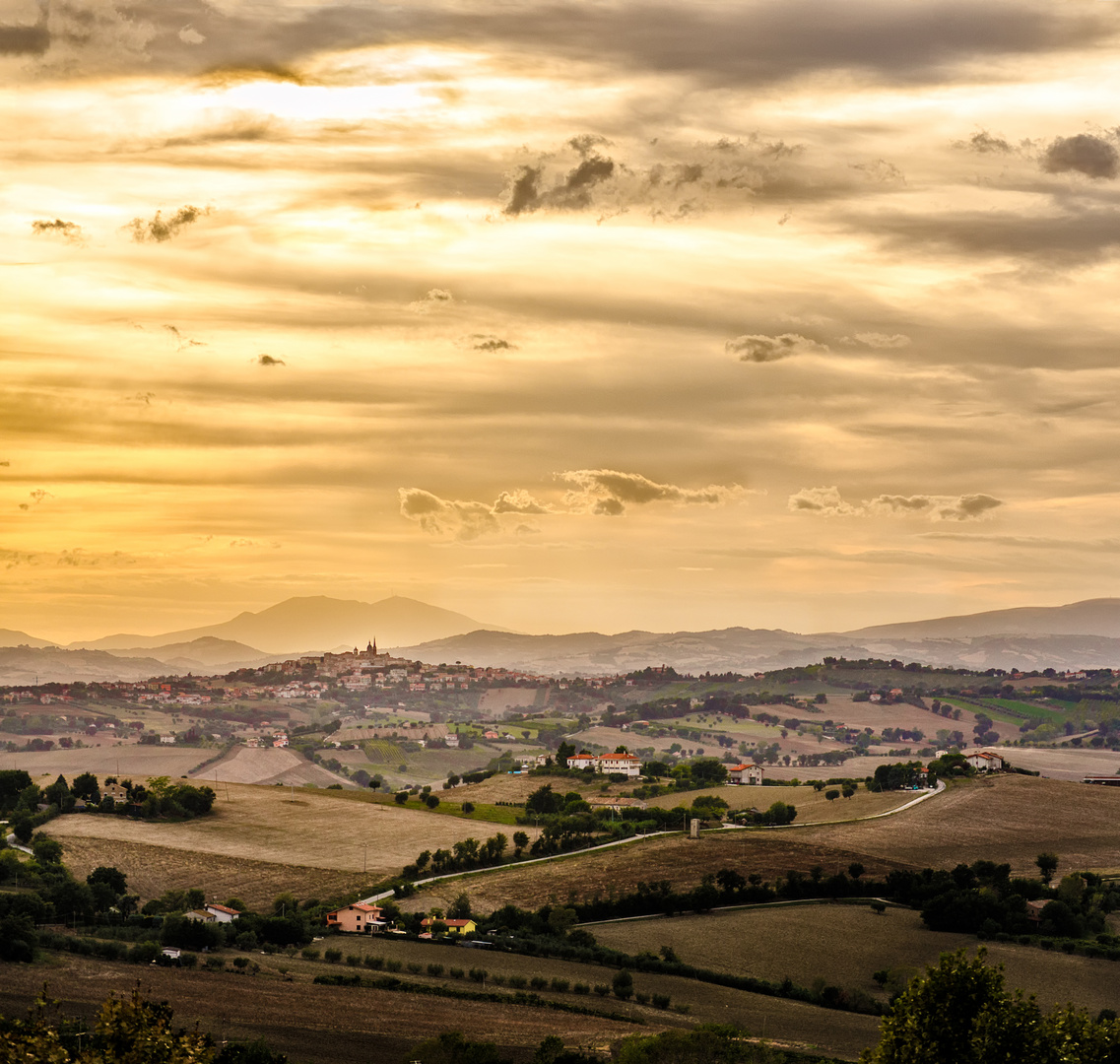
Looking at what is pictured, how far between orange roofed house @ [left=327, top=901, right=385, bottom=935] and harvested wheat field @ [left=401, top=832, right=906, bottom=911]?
497 cm

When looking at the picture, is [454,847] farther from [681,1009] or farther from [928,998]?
[928,998]

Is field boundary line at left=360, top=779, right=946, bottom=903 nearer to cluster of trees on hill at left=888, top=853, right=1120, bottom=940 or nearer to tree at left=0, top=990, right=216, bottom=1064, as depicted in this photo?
cluster of trees on hill at left=888, top=853, right=1120, bottom=940

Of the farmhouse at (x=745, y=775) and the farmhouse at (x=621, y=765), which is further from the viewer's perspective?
the farmhouse at (x=621, y=765)

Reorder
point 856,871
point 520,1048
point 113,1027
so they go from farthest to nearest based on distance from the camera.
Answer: point 856,871
point 520,1048
point 113,1027

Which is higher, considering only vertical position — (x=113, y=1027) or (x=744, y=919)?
(x=113, y=1027)

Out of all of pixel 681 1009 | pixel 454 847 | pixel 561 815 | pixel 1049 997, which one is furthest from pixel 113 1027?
pixel 561 815

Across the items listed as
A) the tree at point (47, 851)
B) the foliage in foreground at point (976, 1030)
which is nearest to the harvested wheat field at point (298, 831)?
the tree at point (47, 851)

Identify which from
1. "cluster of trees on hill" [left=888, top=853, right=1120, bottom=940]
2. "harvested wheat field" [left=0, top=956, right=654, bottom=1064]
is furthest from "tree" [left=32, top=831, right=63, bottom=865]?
"cluster of trees on hill" [left=888, top=853, right=1120, bottom=940]

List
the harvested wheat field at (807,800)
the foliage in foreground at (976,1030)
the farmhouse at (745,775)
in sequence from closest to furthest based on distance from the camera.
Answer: the foliage in foreground at (976,1030) < the harvested wheat field at (807,800) < the farmhouse at (745,775)

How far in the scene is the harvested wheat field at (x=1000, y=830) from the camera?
105688 millimetres

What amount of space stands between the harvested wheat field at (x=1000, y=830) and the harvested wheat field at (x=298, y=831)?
32.7 metres

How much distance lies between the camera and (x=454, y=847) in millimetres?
113750

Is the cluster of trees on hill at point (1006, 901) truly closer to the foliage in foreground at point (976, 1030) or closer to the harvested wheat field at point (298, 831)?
the foliage in foreground at point (976, 1030)

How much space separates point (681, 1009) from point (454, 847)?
51692 mm
